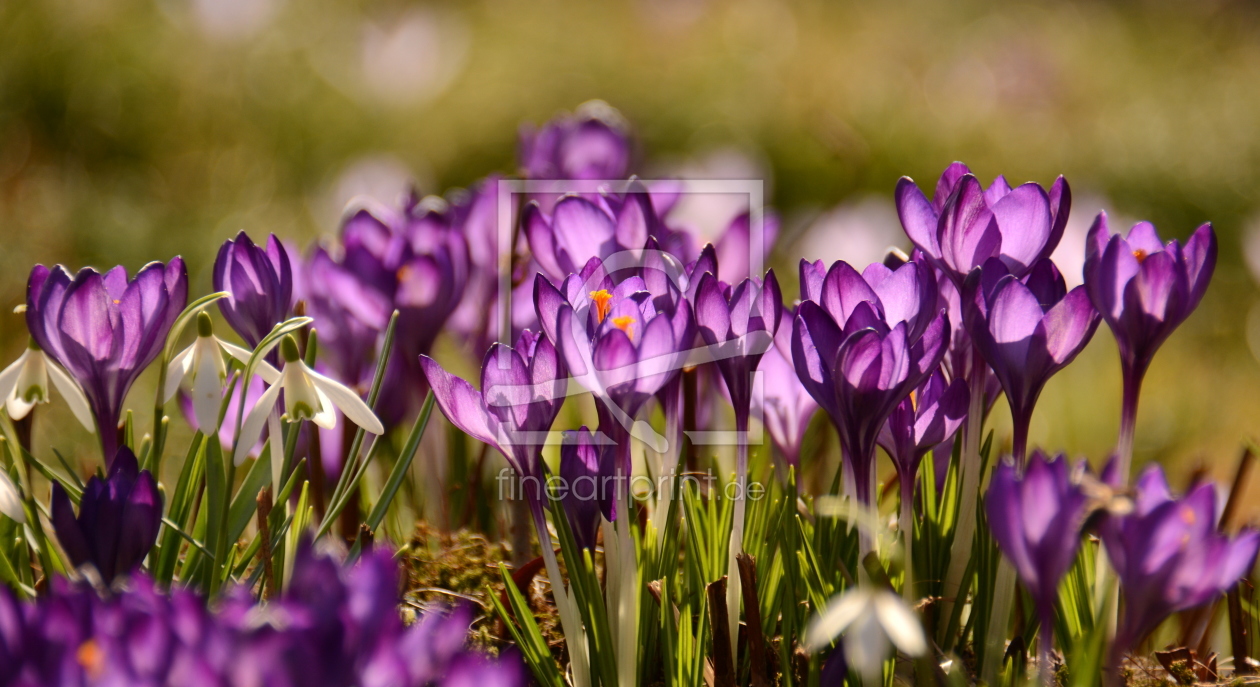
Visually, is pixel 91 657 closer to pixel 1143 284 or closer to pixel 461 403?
pixel 461 403

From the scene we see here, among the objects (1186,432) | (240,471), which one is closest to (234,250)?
(240,471)

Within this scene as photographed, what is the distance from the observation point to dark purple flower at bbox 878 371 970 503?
0.84 m

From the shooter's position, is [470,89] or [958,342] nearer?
[958,342]

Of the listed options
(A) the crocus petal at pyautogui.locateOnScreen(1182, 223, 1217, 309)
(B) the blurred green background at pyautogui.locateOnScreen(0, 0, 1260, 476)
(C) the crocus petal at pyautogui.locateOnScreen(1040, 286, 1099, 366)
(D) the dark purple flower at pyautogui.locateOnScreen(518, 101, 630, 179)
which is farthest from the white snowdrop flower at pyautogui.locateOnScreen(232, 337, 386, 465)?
(B) the blurred green background at pyautogui.locateOnScreen(0, 0, 1260, 476)

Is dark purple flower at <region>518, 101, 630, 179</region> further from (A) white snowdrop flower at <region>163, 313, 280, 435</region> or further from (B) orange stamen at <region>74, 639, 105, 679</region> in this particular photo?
(B) orange stamen at <region>74, 639, 105, 679</region>

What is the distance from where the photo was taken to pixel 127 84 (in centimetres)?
389

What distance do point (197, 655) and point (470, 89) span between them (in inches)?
174

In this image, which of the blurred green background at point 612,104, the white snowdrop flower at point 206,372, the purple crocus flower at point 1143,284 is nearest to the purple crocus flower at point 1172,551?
the purple crocus flower at point 1143,284

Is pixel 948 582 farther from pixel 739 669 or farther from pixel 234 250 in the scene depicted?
pixel 234 250

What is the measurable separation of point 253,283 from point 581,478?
0.39m

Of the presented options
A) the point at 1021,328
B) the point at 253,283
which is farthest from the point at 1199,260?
the point at 253,283

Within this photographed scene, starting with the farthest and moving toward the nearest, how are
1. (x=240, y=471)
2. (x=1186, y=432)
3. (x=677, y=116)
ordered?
(x=677, y=116) → (x=1186, y=432) → (x=240, y=471)

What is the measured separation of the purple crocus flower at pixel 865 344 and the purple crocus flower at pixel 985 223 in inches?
2.2

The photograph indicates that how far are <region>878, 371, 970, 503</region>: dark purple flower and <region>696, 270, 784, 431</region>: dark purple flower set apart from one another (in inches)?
A: 5.1
